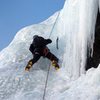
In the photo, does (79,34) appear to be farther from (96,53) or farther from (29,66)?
(29,66)

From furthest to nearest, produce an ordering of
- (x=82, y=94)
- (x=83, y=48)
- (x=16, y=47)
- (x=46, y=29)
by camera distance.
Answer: (x=46, y=29)
(x=16, y=47)
(x=83, y=48)
(x=82, y=94)

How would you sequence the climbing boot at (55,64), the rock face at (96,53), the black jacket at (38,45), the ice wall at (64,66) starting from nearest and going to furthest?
the ice wall at (64,66), the rock face at (96,53), the climbing boot at (55,64), the black jacket at (38,45)

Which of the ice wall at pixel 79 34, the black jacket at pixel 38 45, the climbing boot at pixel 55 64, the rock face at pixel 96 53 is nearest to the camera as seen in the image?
the ice wall at pixel 79 34

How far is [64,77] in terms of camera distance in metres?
9.90

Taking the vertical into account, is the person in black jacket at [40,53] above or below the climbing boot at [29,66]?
above

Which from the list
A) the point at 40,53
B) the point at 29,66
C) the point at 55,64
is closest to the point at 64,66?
the point at 55,64

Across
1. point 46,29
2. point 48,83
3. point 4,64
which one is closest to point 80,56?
point 48,83

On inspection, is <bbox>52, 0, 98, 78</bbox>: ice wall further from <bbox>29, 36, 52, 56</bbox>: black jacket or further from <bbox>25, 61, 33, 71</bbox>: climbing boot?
<bbox>25, 61, 33, 71</bbox>: climbing boot

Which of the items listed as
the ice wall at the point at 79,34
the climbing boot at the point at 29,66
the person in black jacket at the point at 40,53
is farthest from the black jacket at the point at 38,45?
the ice wall at the point at 79,34

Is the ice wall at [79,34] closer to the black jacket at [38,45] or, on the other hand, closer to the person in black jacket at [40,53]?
the person in black jacket at [40,53]

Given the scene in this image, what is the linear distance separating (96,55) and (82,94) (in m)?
2.16

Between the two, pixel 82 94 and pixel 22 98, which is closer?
pixel 82 94

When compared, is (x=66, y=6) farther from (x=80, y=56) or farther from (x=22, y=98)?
(x=22, y=98)

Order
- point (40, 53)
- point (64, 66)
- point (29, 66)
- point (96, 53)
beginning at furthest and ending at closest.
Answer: point (40, 53) < point (29, 66) < point (64, 66) < point (96, 53)
